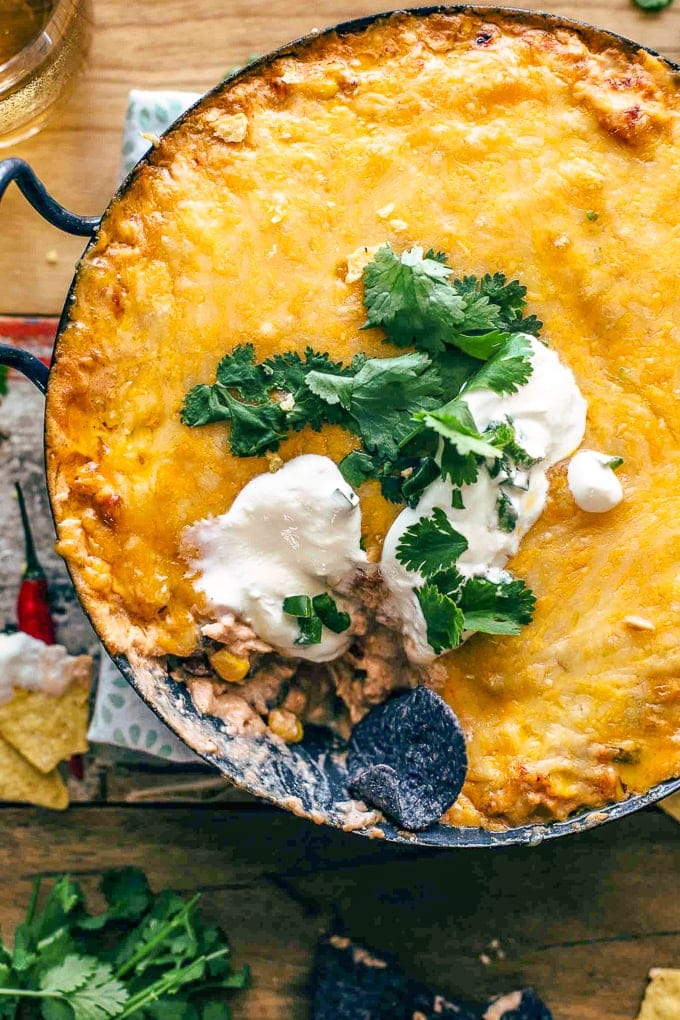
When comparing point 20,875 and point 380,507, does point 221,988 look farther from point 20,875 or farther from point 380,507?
point 380,507

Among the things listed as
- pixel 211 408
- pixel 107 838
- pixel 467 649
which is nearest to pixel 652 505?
pixel 467 649

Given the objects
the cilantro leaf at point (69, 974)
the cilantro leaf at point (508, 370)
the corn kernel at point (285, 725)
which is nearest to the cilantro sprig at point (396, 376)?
the cilantro leaf at point (508, 370)

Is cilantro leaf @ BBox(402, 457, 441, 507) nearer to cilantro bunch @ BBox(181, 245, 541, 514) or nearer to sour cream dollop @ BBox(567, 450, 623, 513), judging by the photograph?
cilantro bunch @ BBox(181, 245, 541, 514)

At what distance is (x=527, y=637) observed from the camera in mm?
2070

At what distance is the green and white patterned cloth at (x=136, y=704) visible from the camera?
2502 millimetres

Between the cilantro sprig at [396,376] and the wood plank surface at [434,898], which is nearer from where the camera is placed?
the cilantro sprig at [396,376]

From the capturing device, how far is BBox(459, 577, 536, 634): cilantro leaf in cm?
201

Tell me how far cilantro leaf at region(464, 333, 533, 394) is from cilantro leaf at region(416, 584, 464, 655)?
15.2 inches

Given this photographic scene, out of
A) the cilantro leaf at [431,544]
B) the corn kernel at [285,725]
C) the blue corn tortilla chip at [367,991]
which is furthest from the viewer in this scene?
the blue corn tortilla chip at [367,991]

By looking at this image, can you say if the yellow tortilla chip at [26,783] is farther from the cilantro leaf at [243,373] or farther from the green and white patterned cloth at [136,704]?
the cilantro leaf at [243,373]

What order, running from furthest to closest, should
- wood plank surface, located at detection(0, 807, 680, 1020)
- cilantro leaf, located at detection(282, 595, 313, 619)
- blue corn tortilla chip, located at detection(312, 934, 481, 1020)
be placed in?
wood plank surface, located at detection(0, 807, 680, 1020), blue corn tortilla chip, located at detection(312, 934, 481, 1020), cilantro leaf, located at detection(282, 595, 313, 619)

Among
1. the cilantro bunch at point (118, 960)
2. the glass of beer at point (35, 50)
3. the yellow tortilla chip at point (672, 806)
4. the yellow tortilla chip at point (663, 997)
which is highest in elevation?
the glass of beer at point (35, 50)

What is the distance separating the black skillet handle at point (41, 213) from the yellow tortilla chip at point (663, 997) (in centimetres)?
202

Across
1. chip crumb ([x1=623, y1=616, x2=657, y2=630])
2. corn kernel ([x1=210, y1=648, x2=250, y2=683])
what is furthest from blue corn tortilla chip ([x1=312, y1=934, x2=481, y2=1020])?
chip crumb ([x1=623, y1=616, x2=657, y2=630])
